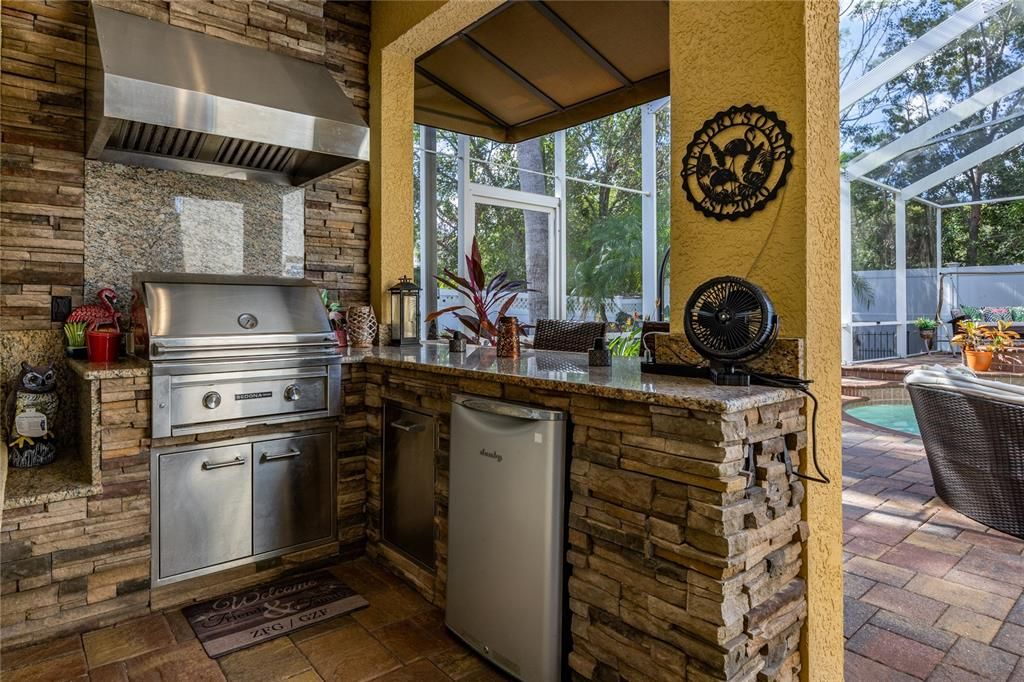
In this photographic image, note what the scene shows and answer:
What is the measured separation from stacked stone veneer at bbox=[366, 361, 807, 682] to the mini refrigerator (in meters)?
0.07

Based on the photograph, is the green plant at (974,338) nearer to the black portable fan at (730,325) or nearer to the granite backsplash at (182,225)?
the black portable fan at (730,325)

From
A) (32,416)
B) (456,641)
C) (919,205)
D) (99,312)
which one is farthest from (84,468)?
(919,205)

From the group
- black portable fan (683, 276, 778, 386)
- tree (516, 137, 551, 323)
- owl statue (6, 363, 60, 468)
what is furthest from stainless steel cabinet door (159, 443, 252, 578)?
tree (516, 137, 551, 323)

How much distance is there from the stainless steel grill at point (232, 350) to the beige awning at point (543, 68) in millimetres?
1894

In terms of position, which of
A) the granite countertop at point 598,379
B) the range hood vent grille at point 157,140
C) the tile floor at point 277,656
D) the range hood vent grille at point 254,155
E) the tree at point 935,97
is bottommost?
the tile floor at point 277,656

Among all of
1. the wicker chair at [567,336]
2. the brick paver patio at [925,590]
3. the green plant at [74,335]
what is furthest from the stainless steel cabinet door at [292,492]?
the brick paver patio at [925,590]

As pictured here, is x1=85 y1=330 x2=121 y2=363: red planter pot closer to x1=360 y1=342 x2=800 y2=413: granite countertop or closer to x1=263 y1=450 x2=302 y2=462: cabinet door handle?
x1=263 y1=450 x2=302 y2=462: cabinet door handle

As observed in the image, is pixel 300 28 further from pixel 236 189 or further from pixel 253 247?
pixel 253 247

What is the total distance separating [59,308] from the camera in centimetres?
260

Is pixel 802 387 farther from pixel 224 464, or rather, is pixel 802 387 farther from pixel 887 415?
pixel 887 415

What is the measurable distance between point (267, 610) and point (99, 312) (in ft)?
4.98

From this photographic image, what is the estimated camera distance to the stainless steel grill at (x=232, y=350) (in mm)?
2340

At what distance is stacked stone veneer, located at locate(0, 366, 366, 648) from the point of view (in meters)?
2.08

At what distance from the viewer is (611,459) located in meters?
1.65
